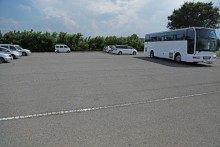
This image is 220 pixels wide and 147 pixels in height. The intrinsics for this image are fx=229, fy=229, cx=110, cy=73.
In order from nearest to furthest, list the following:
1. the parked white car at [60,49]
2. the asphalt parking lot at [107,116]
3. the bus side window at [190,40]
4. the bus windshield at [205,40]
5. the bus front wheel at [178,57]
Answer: the asphalt parking lot at [107,116]
the bus windshield at [205,40]
the bus side window at [190,40]
the bus front wheel at [178,57]
the parked white car at [60,49]

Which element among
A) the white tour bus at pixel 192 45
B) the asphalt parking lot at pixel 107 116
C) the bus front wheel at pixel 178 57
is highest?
the white tour bus at pixel 192 45

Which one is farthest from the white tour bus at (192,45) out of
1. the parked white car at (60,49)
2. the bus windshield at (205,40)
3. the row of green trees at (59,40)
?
the row of green trees at (59,40)

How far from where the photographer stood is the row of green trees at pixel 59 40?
4253 centimetres

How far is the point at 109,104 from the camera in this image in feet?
21.8

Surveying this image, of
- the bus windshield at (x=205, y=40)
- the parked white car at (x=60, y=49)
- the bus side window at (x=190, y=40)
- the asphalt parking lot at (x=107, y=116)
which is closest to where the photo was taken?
the asphalt parking lot at (x=107, y=116)

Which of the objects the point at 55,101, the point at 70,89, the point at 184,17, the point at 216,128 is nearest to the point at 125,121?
the point at 216,128

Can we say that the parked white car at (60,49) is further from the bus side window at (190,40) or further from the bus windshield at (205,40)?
the bus windshield at (205,40)

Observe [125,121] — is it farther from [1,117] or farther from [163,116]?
[1,117]

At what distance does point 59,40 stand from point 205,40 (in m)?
33.0

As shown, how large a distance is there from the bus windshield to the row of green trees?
31227 mm

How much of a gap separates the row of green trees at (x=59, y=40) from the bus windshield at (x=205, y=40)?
3123 centimetres

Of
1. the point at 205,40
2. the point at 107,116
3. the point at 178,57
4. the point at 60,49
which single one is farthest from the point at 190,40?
the point at 60,49

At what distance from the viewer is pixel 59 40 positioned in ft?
151

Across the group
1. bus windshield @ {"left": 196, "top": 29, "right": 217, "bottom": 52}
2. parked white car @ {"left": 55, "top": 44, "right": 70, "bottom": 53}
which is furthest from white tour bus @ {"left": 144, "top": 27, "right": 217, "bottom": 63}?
parked white car @ {"left": 55, "top": 44, "right": 70, "bottom": 53}
